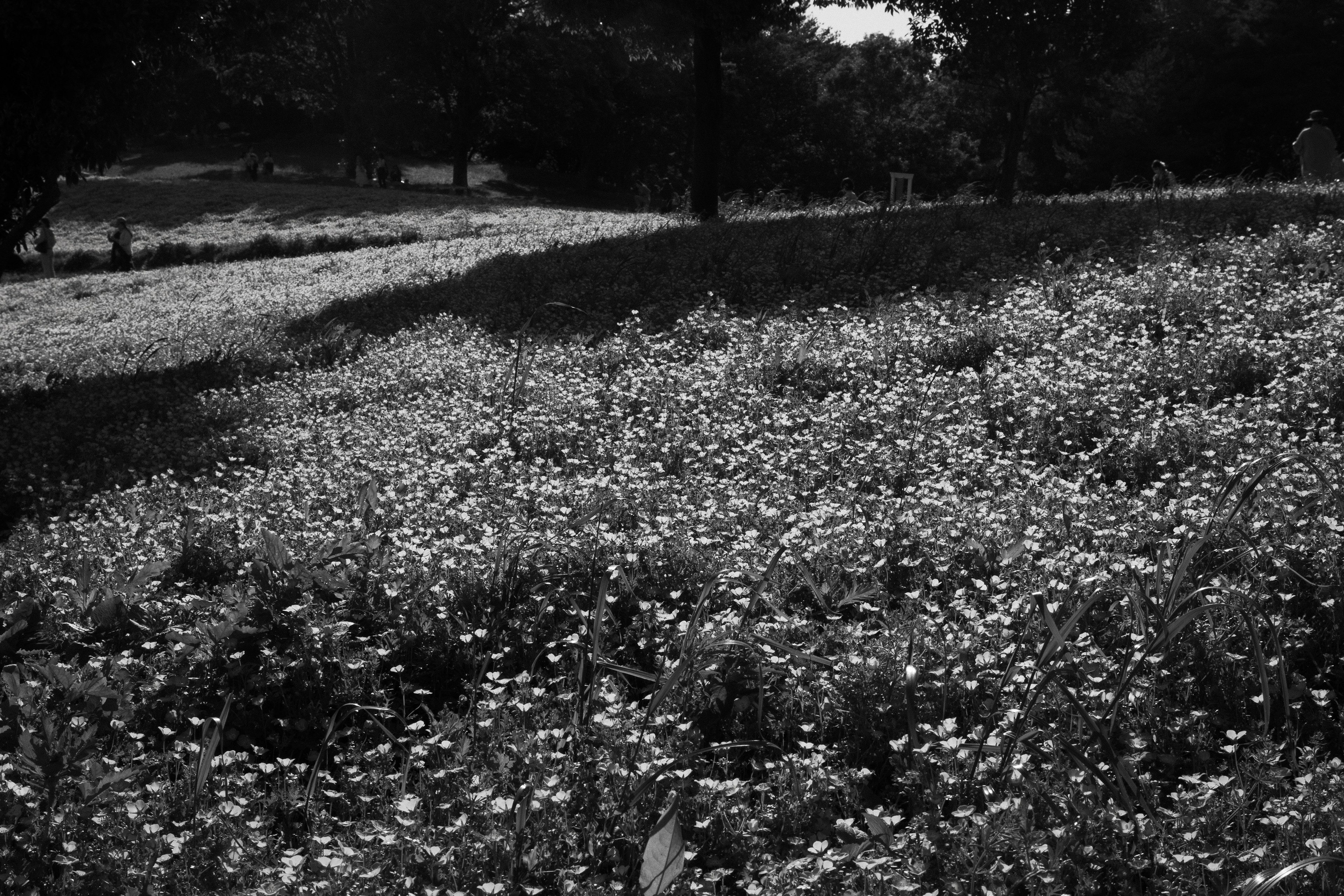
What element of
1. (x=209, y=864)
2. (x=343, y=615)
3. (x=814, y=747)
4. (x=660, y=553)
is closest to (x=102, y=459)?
(x=343, y=615)

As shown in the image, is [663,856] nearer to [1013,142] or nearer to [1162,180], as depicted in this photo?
[1162,180]

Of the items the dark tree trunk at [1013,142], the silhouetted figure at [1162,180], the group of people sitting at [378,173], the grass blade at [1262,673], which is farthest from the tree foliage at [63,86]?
the group of people sitting at [378,173]

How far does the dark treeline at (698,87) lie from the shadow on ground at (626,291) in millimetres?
3546

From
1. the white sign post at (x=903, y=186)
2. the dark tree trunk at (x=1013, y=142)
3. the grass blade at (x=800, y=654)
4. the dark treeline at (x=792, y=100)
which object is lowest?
the grass blade at (x=800, y=654)

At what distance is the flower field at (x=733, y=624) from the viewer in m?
3.09

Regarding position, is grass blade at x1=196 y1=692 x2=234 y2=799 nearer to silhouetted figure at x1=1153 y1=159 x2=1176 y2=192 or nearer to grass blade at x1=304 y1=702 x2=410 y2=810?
grass blade at x1=304 y1=702 x2=410 y2=810

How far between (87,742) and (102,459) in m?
5.31

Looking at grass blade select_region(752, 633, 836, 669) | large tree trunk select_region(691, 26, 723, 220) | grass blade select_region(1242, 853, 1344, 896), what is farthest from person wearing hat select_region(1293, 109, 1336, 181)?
grass blade select_region(1242, 853, 1344, 896)

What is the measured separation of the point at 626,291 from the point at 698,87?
40.1 feet

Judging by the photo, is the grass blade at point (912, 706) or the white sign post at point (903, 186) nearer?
the grass blade at point (912, 706)

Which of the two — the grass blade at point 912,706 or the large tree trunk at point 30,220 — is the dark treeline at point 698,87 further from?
the grass blade at point 912,706

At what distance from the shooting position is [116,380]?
11.2m

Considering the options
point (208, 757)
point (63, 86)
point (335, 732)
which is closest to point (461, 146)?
point (63, 86)

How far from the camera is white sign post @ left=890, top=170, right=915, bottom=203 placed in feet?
61.8
